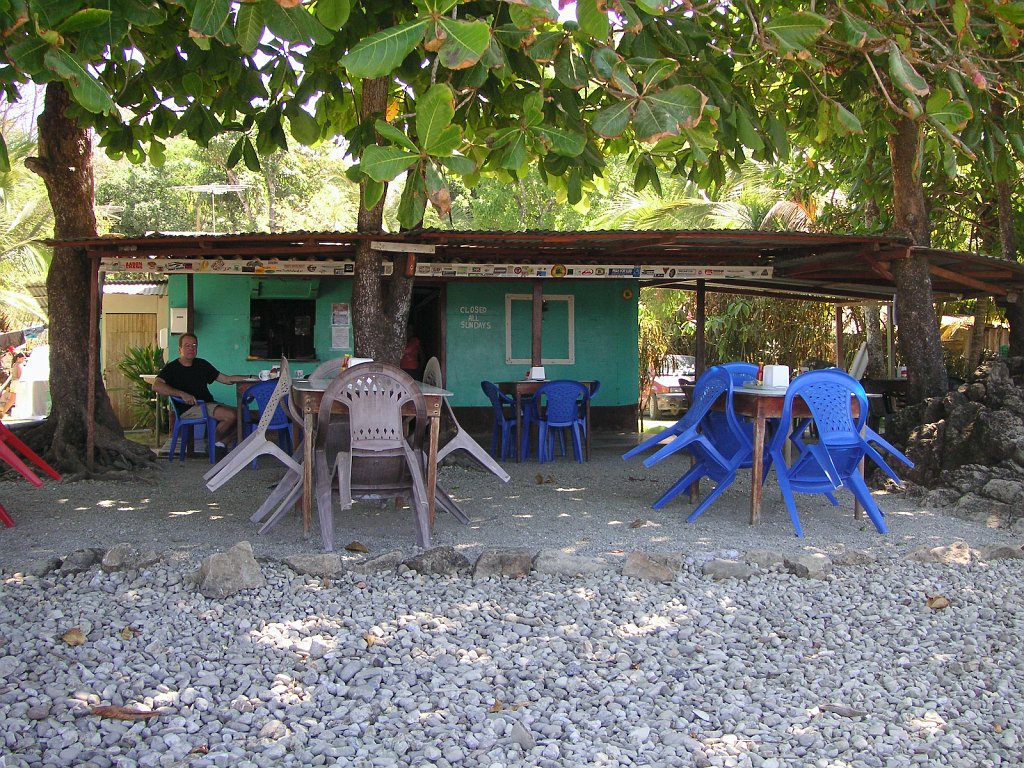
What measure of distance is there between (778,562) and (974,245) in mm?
12748

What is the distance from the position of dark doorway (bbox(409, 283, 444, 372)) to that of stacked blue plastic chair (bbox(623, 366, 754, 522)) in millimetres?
6752

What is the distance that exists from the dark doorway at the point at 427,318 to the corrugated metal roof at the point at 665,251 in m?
2.71

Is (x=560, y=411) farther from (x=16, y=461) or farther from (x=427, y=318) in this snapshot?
(x=427, y=318)

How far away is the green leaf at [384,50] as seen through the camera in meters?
3.47

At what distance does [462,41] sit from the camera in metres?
3.50

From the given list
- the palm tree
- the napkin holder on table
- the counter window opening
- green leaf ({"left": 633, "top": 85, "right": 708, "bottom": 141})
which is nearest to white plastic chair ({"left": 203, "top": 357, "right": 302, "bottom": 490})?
green leaf ({"left": 633, "top": 85, "right": 708, "bottom": 141})

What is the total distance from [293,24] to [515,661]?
2.88 meters

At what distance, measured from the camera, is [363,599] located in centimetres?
424

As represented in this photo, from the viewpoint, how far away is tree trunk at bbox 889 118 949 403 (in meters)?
8.61

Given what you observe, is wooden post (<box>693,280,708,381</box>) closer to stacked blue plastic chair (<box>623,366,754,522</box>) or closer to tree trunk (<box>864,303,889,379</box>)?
stacked blue plastic chair (<box>623,366,754,522</box>)

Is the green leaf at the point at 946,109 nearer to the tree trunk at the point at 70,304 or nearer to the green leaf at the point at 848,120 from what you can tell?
the green leaf at the point at 848,120

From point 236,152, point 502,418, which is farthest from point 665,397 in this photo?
point 236,152

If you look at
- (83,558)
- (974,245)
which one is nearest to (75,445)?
(83,558)

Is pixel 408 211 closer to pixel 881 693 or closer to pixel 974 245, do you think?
pixel 881 693
